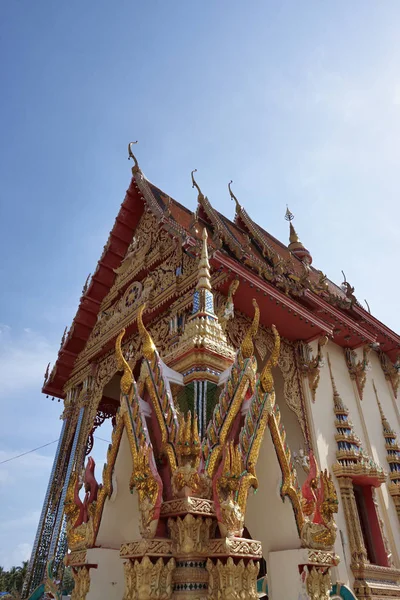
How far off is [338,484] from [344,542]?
62 centimetres

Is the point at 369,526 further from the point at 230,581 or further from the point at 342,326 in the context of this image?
the point at 230,581

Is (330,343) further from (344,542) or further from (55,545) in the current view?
(55,545)

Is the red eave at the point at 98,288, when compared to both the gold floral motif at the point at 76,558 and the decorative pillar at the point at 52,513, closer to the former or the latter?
the decorative pillar at the point at 52,513

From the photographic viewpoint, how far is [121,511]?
2215 millimetres

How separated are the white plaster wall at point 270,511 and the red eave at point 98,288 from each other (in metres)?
5.97

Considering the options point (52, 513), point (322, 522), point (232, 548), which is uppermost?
point (52, 513)

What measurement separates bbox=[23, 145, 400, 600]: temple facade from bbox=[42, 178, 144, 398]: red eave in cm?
2

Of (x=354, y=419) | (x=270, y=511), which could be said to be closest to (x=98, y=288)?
(x=354, y=419)

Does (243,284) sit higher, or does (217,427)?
(243,284)

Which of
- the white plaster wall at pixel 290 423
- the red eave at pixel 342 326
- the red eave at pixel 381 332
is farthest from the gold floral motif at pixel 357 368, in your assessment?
the white plaster wall at pixel 290 423

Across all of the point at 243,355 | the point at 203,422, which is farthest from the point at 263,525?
the point at 243,355

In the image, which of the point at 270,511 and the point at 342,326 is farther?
the point at 342,326

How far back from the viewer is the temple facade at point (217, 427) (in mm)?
1804

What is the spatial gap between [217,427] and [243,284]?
137 inches
